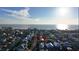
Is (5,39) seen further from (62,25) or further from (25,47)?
(62,25)

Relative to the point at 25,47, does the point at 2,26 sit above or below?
above
